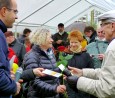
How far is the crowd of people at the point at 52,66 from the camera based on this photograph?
117 inches

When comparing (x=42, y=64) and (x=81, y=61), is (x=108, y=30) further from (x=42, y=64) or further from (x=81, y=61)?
(x=81, y=61)

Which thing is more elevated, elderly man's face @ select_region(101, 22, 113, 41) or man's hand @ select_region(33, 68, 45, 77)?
elderly man's face @ select_region(101, 22, 113, 41)

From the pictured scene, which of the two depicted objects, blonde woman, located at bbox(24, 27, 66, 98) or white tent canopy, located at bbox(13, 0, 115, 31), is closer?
blonde woman, located at bbox(24, 27, 66, 98)

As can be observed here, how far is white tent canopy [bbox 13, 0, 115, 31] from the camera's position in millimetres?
10617

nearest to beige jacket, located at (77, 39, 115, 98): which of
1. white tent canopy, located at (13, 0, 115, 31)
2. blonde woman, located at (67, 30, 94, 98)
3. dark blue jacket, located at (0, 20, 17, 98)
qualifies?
dark blue jacket, located at (0, 20, 17, 98)

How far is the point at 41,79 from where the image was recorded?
452 cm

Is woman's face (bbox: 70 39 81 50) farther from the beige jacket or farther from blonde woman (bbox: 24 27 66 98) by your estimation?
the beige jacket

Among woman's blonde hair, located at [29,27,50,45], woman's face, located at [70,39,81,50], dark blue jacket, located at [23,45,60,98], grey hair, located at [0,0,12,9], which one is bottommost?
dark blue jacket, located at [23,45,60,98]

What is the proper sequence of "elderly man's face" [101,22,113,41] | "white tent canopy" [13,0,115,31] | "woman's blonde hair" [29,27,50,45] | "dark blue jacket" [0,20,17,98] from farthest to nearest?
1. "white tent canopy" [13,0,115,31]
2. "woman's blonde hair" [29,27,50,45]
3. "elderly man's face" [101,22,113,41]
4. "dark blue jacket" [0,20,17,98]

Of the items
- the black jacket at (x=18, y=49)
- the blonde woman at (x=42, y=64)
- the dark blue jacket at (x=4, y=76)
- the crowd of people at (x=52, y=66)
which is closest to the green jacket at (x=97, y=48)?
the crowd of people at (x=52, y=66)

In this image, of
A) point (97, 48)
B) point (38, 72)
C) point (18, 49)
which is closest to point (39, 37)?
point (38, 72)

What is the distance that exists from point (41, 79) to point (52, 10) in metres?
8.18

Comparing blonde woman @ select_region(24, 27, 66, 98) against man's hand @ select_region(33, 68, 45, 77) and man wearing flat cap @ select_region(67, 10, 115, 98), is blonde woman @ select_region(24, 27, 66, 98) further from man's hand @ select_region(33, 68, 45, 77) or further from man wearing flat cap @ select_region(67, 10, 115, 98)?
man wearing flat cap @ select_region(67, 10, 115, 98)

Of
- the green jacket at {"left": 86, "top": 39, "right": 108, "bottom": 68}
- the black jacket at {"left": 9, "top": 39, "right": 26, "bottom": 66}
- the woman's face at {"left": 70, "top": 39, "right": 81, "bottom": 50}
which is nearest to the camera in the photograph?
the woman's face at {"left": 70, "top": 39, "right": 81, "bottom": 50}
